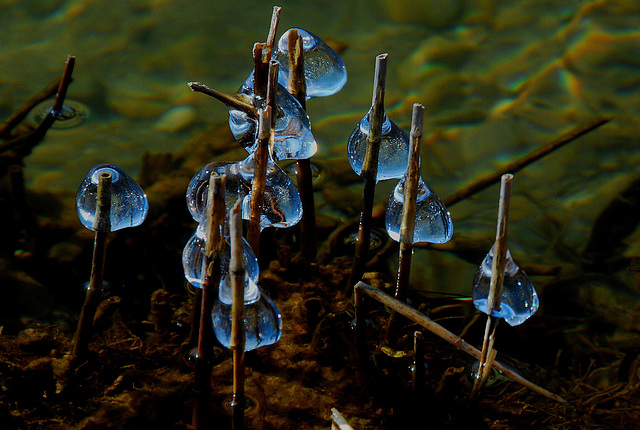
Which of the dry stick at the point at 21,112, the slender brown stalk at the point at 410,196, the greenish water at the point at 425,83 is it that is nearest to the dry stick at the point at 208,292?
the slender brown stalk at the point at 410,196

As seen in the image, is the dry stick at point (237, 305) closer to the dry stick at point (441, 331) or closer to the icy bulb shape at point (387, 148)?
the dry stick at point (441, 331)

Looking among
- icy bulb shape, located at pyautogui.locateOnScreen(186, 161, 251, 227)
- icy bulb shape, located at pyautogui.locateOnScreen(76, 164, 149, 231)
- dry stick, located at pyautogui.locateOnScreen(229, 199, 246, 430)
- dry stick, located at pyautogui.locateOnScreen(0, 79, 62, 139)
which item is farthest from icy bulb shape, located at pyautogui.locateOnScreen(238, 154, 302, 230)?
dry stick, located at pyautogui.locateOnScreen(0, 79, 62, 139)

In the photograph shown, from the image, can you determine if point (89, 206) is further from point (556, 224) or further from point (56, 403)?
point (556, 224)

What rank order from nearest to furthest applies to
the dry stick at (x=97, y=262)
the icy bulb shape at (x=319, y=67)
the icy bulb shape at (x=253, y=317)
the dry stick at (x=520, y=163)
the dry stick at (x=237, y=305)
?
1. the dry stick at (x=237, y=305)
2. the icy bulb shape at (x=253, y=317)
3. the dry stick at (x=97, y=262)
4. the icy bulb shape at (x=319, y=67)
5. the dry stick at (x=520, y=163)

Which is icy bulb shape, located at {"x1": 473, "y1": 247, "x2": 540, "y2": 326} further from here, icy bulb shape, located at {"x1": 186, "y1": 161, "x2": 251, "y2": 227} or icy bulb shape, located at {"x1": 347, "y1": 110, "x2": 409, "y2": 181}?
icy bulb shape, located at {"x1": 186, "y1": 161, "x2": 251, "y2": 227}

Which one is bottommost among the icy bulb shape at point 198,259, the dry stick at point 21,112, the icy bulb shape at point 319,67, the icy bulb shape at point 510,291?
the icy bulb shape at point 510,291

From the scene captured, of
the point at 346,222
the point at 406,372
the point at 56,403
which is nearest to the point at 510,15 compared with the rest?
the point at 346,222
